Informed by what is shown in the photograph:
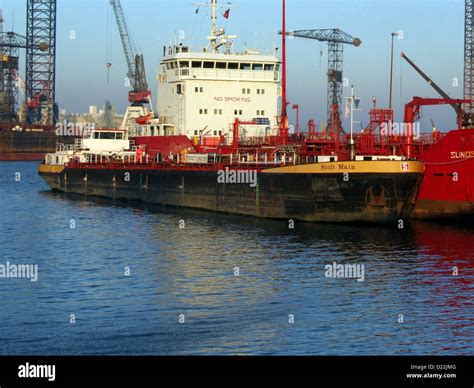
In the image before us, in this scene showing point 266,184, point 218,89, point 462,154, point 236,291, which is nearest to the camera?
point 236,291

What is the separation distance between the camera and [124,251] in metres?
39.0

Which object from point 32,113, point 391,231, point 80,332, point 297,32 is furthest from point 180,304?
point 32,113

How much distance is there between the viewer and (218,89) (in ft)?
214

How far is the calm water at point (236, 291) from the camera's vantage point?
2305 cm

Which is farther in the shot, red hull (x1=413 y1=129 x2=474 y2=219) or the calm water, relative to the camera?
red hull (x1=413 y1=129 x2=474 y2=219)
